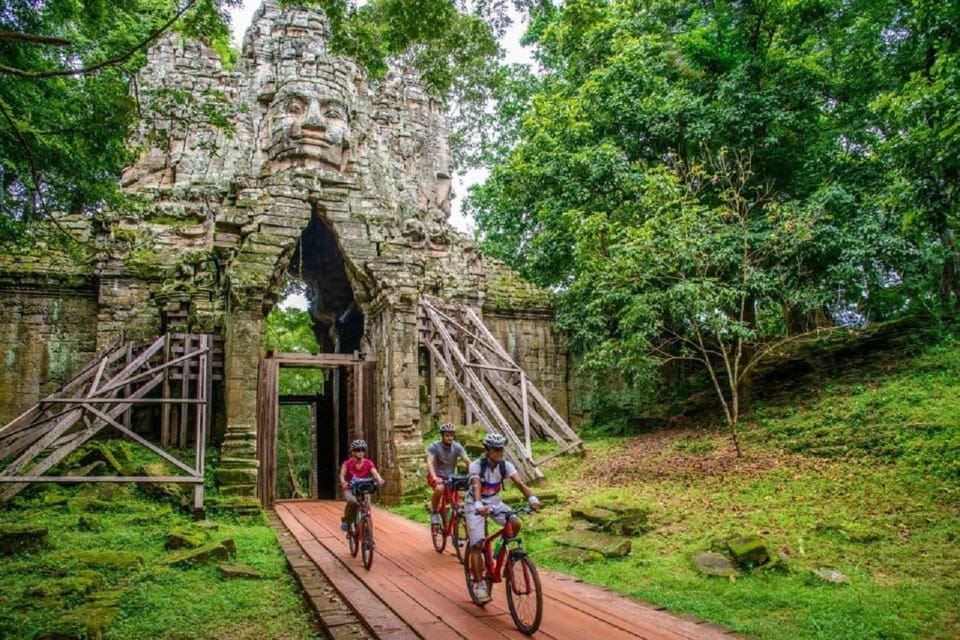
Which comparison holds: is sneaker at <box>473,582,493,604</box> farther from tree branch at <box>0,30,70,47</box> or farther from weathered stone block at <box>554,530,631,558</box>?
tree branch at <box>0,30,70,47</box>

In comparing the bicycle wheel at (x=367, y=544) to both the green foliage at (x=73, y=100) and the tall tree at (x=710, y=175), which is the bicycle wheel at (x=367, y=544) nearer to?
the green foliage at (x=73, y=100)

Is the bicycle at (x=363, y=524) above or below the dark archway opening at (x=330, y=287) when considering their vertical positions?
below

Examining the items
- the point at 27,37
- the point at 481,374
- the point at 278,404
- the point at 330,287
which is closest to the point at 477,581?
the point at 27,37

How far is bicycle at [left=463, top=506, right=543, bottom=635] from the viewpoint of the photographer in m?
4.82

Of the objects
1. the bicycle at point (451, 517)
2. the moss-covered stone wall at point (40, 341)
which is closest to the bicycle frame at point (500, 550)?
the bicycle at point (451, 517)

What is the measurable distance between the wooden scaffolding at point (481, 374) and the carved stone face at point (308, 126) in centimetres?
475

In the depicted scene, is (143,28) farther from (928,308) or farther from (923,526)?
(928,308)

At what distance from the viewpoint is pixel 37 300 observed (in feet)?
51.3

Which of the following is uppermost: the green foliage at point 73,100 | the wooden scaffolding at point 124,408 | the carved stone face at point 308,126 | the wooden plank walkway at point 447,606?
the carved stone face at point 308,126

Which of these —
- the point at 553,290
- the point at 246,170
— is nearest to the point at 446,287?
the point at 553,290

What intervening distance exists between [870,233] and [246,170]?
59.1ft

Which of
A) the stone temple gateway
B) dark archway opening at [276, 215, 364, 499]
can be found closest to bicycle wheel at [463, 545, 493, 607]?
the stone temple gateway

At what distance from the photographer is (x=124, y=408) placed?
430 inches

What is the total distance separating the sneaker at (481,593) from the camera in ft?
18.0
